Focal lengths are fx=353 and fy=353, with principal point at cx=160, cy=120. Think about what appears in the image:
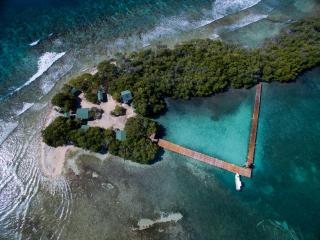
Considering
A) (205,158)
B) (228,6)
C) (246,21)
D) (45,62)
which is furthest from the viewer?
(228,6)

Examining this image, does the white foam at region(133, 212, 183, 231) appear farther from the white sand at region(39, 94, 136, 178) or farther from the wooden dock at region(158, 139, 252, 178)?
the white sand at region(39, 94, 136, 178)

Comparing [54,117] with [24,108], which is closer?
[54,117]

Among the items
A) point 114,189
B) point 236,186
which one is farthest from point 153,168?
point 236,186

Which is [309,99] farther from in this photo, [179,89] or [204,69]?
[179,89]

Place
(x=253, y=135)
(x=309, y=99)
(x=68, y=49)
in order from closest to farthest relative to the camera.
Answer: (x=253, y=135) < (x=309, y=99) < (x=68, y=49)

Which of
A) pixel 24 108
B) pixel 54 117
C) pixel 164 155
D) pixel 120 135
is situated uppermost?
pixel 24 108

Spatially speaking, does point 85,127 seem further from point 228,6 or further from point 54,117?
point 228,6

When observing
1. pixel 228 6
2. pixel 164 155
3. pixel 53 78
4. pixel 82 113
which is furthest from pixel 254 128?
pixel 53 78

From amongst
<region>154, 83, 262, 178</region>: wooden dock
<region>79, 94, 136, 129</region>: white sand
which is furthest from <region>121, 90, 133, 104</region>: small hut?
<region>154, 83, 262, 178</region>: wooden dock
